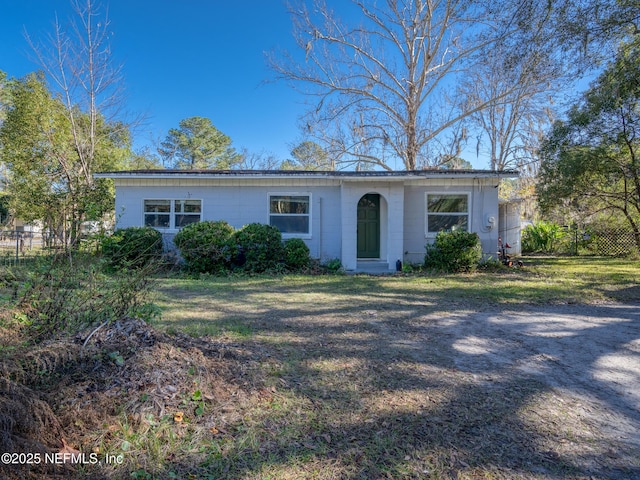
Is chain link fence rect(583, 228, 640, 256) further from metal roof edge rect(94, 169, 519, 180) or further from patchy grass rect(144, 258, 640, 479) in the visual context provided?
patchy grass rect(144, 258, 640, 479)

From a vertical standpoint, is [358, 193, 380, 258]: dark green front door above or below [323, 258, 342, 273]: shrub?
above

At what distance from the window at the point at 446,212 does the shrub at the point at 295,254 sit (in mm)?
4202

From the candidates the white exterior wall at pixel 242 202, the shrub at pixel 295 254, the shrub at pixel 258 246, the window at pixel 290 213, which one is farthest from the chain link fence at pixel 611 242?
the shrub at pixel 258 246

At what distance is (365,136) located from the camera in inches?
790

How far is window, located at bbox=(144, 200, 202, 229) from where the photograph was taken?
11.2m

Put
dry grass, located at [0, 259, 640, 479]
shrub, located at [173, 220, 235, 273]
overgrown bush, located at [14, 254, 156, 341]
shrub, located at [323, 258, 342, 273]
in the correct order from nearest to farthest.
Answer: dry grass, located at [0, 259, 640, 479], overgrown bush, located at [14, 254, 156, 341], shrub, located at [173, 220, 235, 273], shrub, located at [323, 258, 342, 273]

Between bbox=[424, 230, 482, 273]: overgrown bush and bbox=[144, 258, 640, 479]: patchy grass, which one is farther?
bbox=[424, 230, 482, 273]: overgrown bush

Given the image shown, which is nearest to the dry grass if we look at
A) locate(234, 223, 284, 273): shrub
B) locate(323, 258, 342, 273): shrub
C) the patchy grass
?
the patchy grass

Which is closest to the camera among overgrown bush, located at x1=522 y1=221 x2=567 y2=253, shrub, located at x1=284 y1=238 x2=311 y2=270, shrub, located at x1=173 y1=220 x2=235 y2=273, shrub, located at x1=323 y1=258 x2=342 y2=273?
shrub, located at x1=173 y1=220 x2=235 y2=273

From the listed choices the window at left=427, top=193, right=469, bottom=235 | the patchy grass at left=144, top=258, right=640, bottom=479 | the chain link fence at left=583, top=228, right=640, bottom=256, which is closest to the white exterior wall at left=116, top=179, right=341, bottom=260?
the window at left=427, top=193, right=469, bottom=235

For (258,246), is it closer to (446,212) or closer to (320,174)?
(320,174)

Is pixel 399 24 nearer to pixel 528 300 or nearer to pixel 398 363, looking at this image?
pixel 528 300

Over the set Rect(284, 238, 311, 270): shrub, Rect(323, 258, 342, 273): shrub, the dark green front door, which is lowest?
Rect(323, 258, 342, 273): shrub

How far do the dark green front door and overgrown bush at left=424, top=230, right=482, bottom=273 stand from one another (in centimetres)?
209
